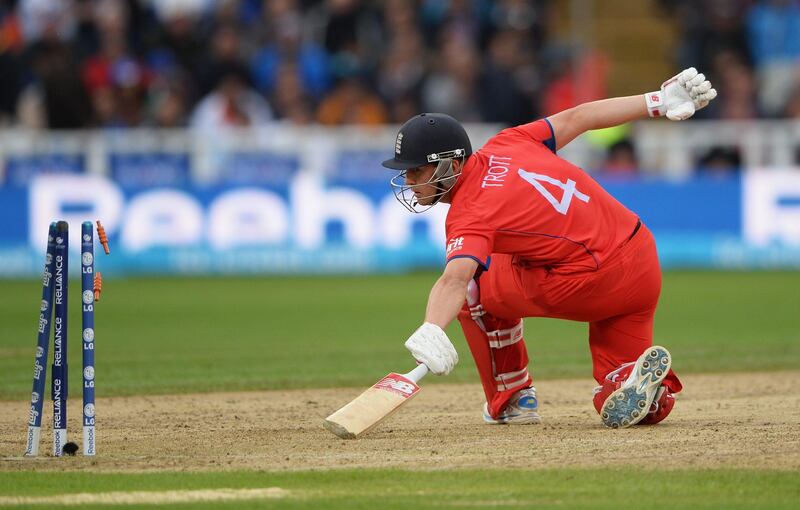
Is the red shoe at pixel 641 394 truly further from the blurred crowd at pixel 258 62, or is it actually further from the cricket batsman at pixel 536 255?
the blurred crowd at pixel 258 62

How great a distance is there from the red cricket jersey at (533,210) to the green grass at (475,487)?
4.46 ft

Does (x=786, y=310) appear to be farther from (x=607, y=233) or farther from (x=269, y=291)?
(x=607, y=233)

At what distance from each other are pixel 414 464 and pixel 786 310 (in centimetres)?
996

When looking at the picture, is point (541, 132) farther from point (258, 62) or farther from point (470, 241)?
point (258, 62)

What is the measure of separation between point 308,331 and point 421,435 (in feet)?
22.1

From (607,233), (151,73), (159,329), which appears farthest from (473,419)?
(151,73)

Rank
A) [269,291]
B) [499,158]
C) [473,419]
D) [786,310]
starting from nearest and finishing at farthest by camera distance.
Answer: [499,158]
[473,419]
[786,310]
[269,291]

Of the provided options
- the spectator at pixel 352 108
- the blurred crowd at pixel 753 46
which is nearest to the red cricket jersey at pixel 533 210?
the spectator at pixel 352 108

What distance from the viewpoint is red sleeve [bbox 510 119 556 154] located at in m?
7.97

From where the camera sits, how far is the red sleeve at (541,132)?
26.1ft

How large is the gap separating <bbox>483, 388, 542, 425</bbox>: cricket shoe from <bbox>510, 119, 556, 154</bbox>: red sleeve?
148 cm

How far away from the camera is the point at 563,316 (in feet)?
26.3

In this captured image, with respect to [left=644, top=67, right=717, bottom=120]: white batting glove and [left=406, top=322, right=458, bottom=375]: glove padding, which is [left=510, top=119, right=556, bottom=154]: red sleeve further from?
[left=406, top=322, right=458, bottom=375]: glove padding

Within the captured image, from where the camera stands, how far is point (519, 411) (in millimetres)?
8273
